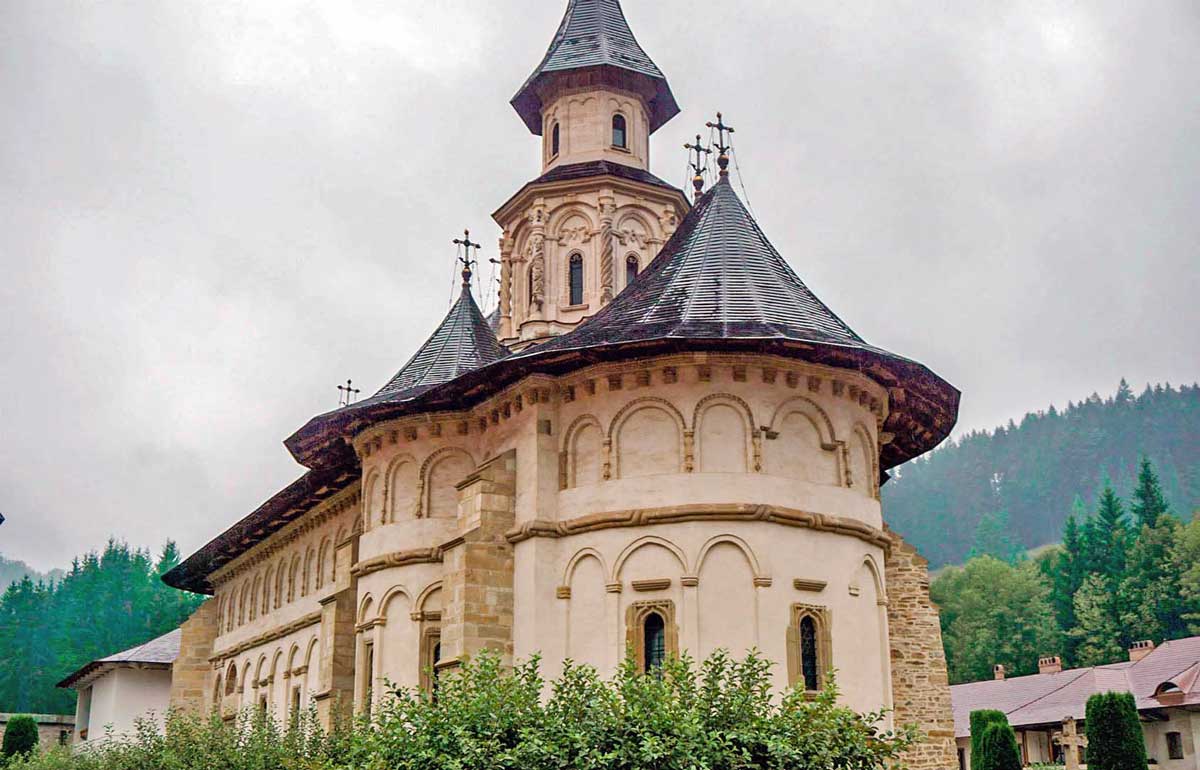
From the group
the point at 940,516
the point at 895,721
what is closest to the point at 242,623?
the point at 895,721

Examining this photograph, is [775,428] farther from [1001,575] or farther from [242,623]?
[1001,575]

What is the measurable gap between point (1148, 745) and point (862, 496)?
84.2ft

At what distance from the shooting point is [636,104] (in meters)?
33.7

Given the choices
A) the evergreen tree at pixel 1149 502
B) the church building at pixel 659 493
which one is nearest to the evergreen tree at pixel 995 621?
the evergreen tree at pixel 1149 502

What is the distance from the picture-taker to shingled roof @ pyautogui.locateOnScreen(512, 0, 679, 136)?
109 feet

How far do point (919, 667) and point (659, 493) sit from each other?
798 centimetres

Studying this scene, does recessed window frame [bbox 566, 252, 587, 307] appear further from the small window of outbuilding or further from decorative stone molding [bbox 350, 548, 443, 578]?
the small window of outbuilding

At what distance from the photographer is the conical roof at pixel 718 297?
63.0 ft

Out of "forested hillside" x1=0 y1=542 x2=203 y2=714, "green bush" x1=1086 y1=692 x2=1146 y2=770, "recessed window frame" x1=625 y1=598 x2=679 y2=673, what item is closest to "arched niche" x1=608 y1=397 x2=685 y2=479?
"recessed window frame" x1=625 y1=598 x2=679 y2=673

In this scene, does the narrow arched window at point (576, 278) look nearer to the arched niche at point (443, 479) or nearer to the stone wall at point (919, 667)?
the arched niche at point (443, 479)

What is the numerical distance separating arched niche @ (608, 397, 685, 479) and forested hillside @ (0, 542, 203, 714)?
223 feet

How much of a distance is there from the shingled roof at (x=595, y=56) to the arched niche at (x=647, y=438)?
15.8m

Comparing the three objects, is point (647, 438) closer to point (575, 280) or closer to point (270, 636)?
point (575, 280)

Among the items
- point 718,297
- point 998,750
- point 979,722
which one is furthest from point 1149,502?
point 718,297
